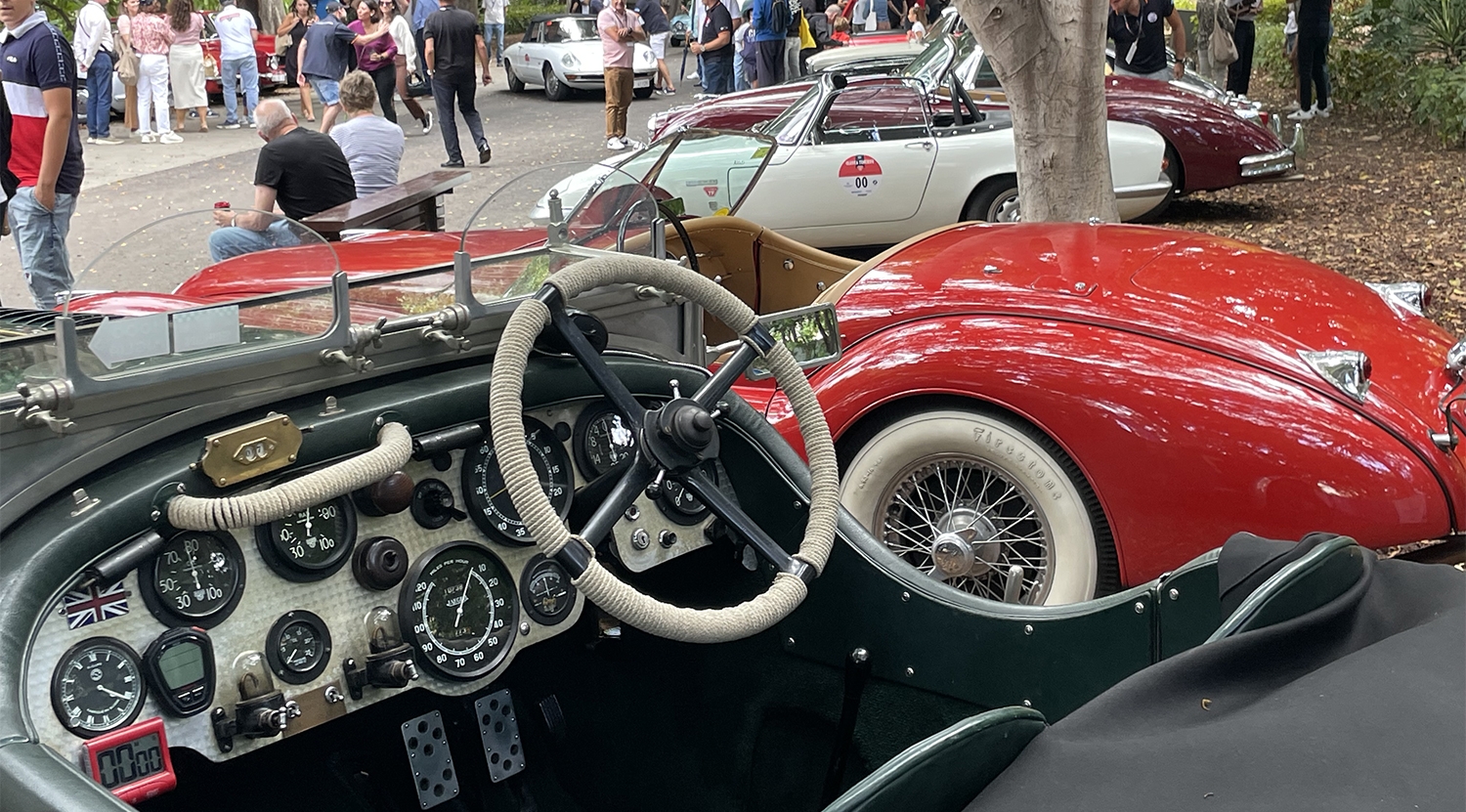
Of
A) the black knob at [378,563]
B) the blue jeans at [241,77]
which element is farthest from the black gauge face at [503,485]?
the blue jeans at [241,77]

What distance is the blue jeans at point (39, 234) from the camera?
6.86m

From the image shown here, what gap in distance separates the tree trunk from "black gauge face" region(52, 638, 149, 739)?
6.15 meters

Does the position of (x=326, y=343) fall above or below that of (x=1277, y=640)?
above

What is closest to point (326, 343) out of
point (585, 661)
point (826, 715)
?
point (585, 661)

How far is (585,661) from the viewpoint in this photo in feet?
9.90

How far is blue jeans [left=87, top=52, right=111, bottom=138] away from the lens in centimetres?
1481

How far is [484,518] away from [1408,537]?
2.84 meters

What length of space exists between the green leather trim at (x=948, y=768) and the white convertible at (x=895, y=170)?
698cm

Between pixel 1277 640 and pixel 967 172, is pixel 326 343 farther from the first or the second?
pixel 967 172

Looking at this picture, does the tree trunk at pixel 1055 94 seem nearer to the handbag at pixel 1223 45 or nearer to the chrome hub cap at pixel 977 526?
the chrome hub cap at pixel 977 526

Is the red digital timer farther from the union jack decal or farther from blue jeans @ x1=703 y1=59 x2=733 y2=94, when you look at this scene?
blue jeans @ x1=703 y1=59 x2=733 y2=94

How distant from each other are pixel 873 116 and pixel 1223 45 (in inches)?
265

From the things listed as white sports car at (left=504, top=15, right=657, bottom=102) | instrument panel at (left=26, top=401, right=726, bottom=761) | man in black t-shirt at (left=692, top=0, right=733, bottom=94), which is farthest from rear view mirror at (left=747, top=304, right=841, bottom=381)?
white sports car at (left=504, top=15, right=657, bottom=102)

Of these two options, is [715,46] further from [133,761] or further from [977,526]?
[133,761]
